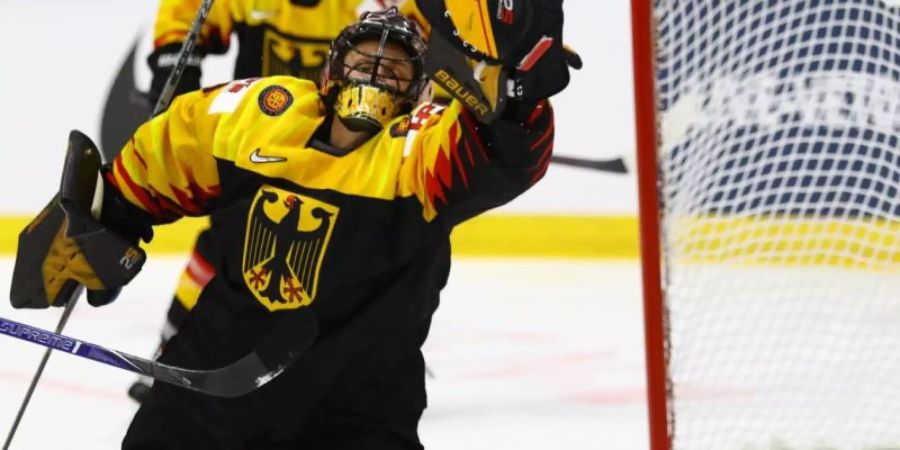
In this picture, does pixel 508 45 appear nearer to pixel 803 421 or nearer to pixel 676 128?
pixel 676 128

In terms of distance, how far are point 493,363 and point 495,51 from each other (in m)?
2.12

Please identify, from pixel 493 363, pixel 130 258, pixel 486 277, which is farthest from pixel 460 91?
pixel 486 277

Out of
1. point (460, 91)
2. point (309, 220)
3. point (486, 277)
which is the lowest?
point (486, 277)

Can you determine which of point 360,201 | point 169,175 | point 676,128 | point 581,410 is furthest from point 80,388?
point 676,128

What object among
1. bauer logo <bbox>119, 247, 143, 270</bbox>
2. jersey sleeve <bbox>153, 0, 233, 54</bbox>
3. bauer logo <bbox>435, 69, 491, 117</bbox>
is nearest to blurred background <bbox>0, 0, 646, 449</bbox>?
jersey sleeve <bbox>153, 0, 233, 54</bbox>

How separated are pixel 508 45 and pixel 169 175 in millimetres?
693

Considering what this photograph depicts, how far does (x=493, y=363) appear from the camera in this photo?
3.60 metres

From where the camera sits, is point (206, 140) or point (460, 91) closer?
point (460, 91)

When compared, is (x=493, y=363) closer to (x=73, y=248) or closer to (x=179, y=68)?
(x=179, y=68)

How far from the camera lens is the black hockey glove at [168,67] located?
138 inches

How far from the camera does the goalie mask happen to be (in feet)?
6.35

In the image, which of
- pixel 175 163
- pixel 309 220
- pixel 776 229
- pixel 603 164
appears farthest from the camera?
pixel 603 164

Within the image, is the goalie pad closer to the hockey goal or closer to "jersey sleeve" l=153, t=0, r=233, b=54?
the hockey goal

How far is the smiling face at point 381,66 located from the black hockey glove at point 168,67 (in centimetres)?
157
